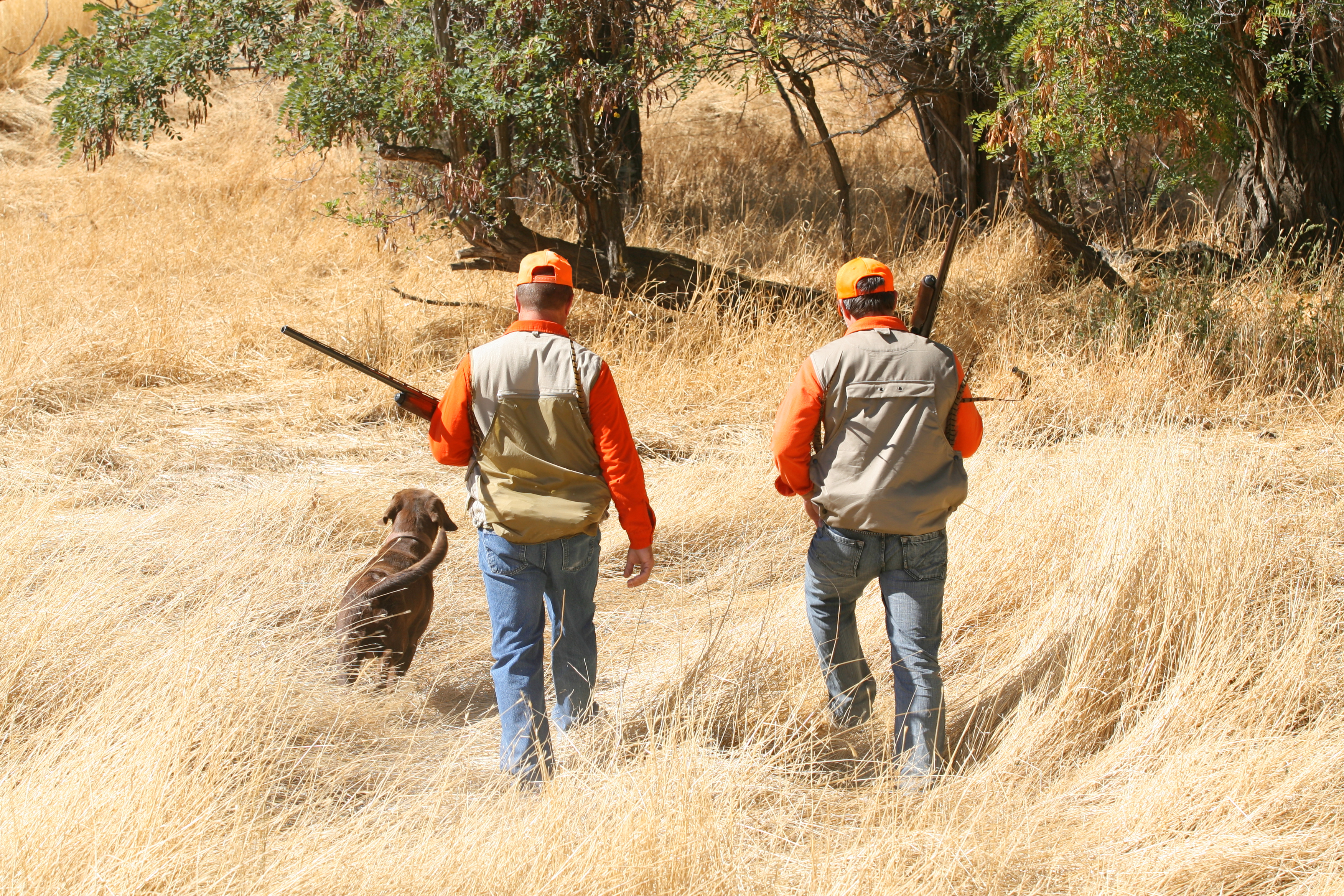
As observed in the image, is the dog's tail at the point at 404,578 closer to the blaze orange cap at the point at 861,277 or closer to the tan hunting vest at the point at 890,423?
the tan hunting vest at the point at 890,423

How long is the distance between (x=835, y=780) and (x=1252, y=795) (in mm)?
1146

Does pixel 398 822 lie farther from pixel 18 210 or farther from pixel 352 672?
pixel 18 210

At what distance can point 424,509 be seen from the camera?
4090 millimetres

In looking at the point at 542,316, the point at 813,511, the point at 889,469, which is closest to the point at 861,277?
the point at 889,469

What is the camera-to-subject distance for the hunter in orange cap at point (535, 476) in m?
3.05

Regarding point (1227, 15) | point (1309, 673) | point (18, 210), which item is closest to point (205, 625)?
point (1309, 673)

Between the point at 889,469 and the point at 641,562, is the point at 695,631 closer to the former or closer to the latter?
the point at 641,562

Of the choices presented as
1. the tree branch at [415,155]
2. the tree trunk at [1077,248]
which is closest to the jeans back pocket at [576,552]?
the tree branch at [415,155]

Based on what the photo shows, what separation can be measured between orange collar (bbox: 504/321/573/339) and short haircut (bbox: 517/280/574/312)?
4cm

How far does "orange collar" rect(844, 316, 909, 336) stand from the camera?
3051 millimetres

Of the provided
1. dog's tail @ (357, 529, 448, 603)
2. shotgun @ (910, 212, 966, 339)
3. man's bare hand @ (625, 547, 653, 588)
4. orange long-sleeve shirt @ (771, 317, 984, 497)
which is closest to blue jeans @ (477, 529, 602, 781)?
man's bare hand @ (625, 547, 653, 588)

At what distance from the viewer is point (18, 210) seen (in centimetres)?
1198

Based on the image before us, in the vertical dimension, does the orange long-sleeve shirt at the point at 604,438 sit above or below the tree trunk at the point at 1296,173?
below

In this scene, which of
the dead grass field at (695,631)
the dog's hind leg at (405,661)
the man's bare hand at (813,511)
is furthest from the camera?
the dog's hind leg at (405,661)
